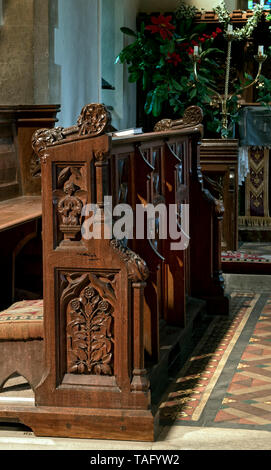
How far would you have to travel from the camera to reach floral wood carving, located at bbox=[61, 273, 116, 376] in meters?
2.97

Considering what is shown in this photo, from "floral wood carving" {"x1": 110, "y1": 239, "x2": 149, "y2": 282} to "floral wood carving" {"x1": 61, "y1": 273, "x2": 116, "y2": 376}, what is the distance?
0.09 meters

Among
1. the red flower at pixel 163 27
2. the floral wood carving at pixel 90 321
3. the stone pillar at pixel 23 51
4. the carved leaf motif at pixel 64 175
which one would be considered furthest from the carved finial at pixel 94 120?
the red flower at pixel 163 27

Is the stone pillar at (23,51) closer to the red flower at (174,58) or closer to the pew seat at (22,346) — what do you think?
the red flower at (174,58)

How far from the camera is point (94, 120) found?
293 centimetres

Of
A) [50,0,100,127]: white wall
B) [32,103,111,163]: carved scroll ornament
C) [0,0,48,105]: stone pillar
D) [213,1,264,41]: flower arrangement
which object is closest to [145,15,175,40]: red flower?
[213,1,264,41]: flower arrangement

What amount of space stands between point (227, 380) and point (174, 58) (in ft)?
17.1

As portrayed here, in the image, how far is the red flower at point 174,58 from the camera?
8180mm

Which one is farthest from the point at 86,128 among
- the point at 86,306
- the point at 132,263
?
the point at 86,306

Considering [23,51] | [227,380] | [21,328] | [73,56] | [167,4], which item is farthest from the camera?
[167,4]

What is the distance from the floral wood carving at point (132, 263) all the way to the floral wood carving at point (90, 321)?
0.09 m

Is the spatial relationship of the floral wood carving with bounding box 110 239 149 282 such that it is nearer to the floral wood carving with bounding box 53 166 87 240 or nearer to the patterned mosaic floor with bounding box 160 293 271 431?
the floral wood carving with bounding box 53 166 87 240

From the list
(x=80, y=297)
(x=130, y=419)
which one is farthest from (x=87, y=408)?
(x=80, y=297)

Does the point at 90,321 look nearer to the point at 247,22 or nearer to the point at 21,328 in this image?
the point at 21,328
